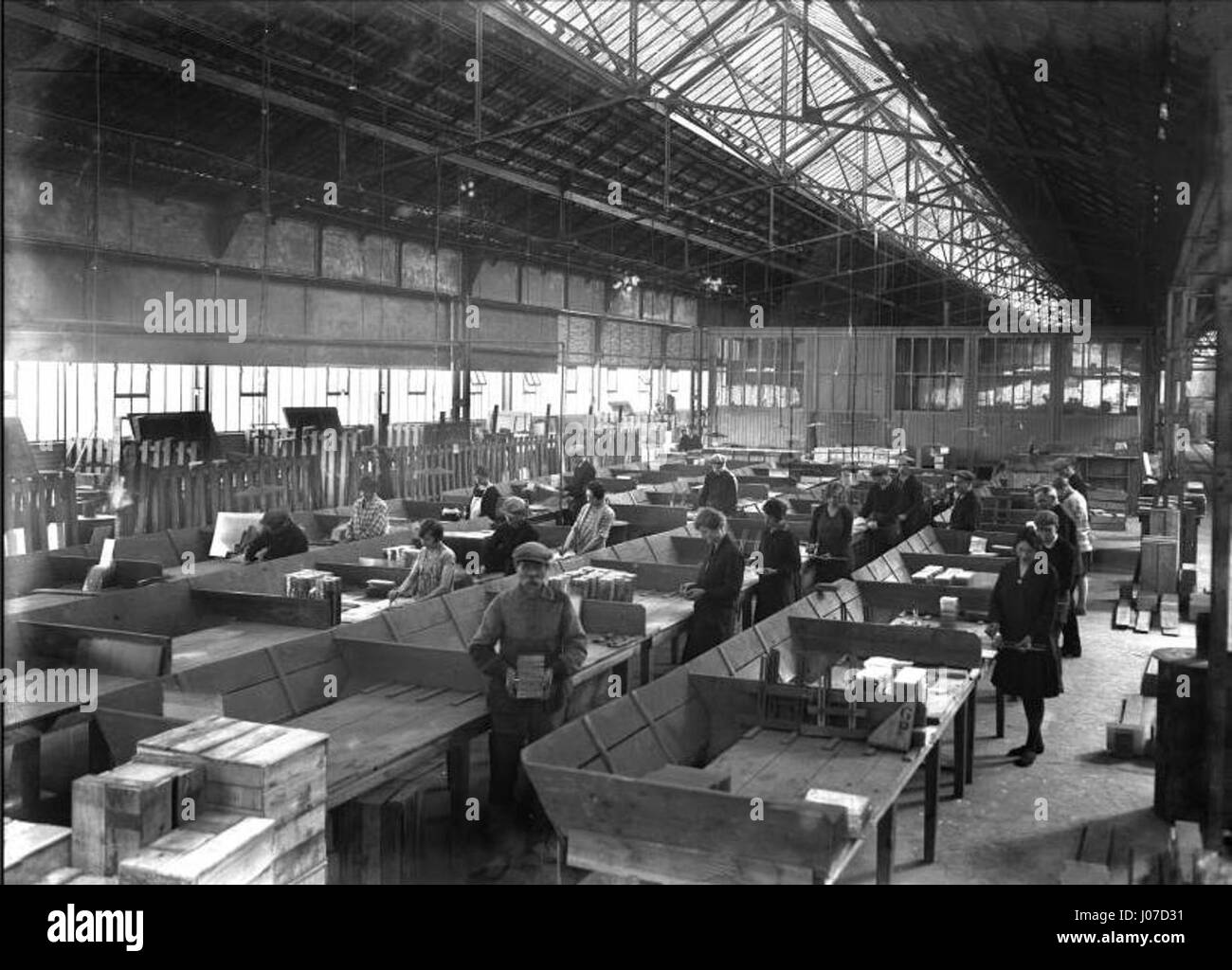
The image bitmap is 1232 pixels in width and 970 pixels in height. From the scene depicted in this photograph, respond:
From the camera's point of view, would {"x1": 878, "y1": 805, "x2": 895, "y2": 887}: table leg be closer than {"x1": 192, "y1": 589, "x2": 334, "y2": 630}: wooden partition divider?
Yes

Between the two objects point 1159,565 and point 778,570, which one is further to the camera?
point 1159,565

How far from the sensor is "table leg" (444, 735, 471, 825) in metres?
7.26

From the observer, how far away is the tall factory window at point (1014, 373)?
3075cm

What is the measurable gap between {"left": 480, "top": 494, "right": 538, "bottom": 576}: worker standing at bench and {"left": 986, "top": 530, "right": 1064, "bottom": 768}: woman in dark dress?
486 cm

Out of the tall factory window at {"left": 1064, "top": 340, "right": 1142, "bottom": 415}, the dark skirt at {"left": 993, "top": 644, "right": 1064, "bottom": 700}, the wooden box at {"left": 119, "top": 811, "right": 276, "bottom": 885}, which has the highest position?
the tall factory window at {"left": 1064, "top": 340, "right": 1142, "bottom": 415}

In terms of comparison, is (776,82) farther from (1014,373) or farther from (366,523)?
(366,523)

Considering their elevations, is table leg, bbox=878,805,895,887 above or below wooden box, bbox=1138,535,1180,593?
below

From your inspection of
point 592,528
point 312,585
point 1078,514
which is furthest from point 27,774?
point 1078,514

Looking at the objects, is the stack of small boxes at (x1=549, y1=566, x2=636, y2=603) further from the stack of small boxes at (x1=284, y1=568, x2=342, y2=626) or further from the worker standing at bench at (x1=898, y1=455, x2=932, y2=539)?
the worker standing at bench at (x1=898, y1=455, x2=932, y2=539)

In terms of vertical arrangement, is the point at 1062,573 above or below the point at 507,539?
below

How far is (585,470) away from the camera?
17.9 m

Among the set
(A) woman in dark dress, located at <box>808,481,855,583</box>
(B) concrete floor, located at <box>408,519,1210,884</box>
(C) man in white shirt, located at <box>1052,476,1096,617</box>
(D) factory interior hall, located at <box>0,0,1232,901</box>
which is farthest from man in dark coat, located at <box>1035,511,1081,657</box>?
(A) woman in dark dress, located at <box>808,481,855,583</box>

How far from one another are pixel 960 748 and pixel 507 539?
5332mm
